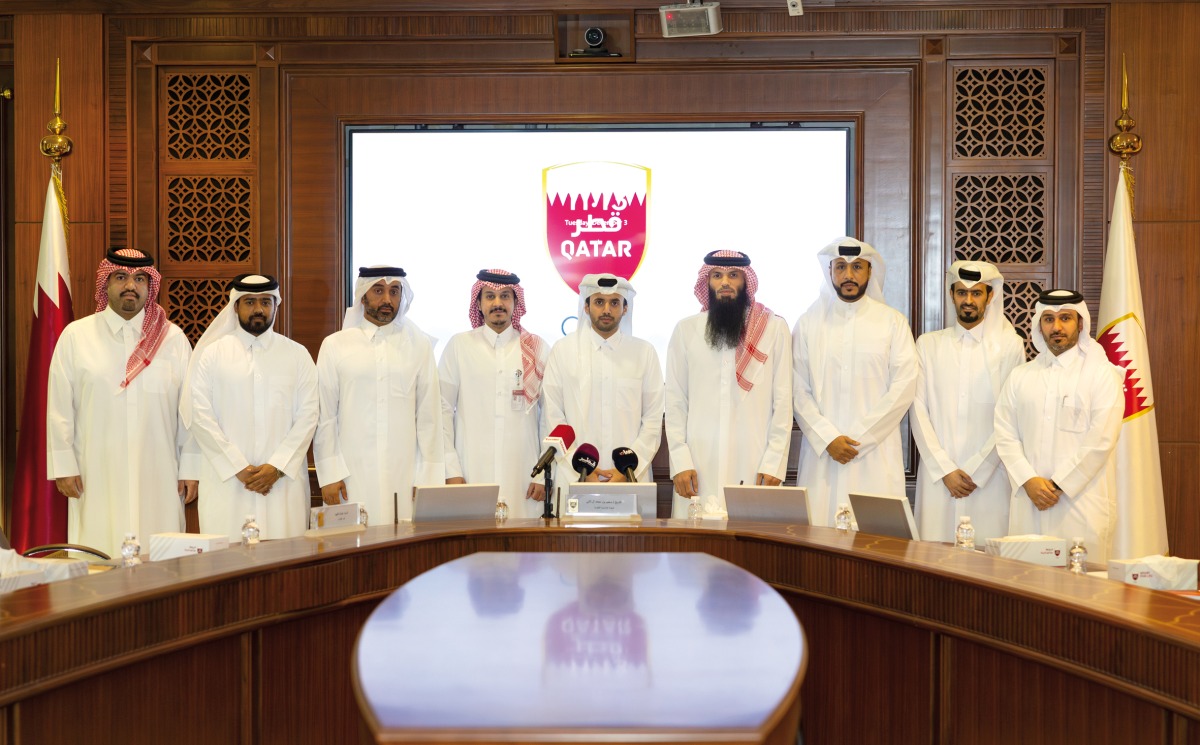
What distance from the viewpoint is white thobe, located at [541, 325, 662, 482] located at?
4.90m

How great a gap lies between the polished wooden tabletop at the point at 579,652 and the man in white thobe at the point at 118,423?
2.87 meters

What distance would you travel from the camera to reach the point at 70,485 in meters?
4.59

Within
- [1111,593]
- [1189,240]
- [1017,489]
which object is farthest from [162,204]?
[1189,240]

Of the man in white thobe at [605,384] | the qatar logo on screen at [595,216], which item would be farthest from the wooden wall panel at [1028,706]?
the qatar logo on screen at [595,216]

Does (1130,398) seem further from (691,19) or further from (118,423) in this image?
(118,423)

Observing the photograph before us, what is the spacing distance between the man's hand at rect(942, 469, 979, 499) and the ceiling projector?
2.51 m

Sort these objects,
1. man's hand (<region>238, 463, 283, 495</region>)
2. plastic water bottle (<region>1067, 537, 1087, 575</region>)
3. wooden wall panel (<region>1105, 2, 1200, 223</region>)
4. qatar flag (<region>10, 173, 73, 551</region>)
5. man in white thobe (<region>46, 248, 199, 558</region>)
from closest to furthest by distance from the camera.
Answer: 1. plastic water bottle (<region>1067, 537, 1087, 575</region>)
2. man's hand (<region>238, 463, 283, 495</region>)
3. man in white thobe (<region>46, 248, 199, 558</region>)
4. qatar flag (<region>10, 173, 73, 551</region>)
5. wooden wall panel (<region>1105, 2, 1200, 223</region>)

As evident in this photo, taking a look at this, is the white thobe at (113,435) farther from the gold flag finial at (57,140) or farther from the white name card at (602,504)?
the white name card at (602,504)

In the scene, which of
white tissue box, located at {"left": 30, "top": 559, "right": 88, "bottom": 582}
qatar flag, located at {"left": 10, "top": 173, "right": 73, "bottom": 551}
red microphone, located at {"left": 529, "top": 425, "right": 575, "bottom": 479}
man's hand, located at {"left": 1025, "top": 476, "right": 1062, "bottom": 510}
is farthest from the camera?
qatar flag, located at {"left": 10, "top": 173, "right": 73, "bottom": 551}

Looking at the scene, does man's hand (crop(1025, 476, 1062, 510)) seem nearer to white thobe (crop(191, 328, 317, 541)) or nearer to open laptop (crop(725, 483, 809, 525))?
open laptop (crop(725, 483, 809, 525))

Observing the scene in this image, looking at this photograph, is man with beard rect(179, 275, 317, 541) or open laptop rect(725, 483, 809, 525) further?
man with beard rect(179, 275, 317, 541)

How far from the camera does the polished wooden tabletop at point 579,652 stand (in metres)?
Answer: 1.31

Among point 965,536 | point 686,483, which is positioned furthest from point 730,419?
point 965,536

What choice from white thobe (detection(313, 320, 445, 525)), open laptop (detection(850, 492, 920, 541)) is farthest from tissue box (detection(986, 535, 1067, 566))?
white thobe (detection(313, 320, 445, 525))
